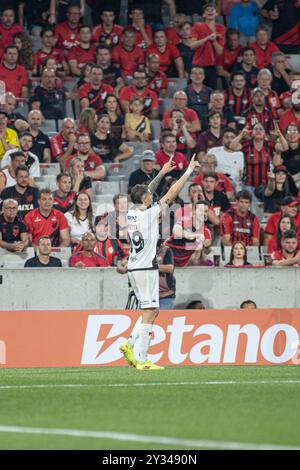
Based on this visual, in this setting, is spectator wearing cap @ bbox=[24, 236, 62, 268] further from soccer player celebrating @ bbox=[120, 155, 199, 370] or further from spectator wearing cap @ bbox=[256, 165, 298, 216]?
spectator wearing cap @ bbox=[256, 165, 298, 216]

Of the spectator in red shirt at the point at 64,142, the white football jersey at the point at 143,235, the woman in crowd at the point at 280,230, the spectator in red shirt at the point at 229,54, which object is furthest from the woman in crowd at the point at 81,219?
the spectator in red shirt at the point at 229,54

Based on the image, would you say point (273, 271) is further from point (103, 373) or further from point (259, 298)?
point (103, 373)

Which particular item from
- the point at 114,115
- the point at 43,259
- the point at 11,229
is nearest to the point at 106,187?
the point at 114,115

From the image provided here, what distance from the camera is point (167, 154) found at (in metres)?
20.5

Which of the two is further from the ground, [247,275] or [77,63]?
[77,63]

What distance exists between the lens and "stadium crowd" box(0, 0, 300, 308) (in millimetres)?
18359

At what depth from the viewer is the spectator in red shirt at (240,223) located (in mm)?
18938

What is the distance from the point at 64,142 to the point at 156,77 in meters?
3.37

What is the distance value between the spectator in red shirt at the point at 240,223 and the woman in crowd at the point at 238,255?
0.93 meters

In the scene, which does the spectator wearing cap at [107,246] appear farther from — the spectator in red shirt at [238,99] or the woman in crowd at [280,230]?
the spectator in red shirt at [238,99]

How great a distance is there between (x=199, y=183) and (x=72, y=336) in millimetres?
4401

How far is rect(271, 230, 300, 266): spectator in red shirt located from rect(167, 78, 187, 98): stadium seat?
6091 millimetres

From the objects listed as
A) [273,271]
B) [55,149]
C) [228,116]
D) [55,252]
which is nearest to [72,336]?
[55,252]

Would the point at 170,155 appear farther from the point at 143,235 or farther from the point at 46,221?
the point at 143,235
